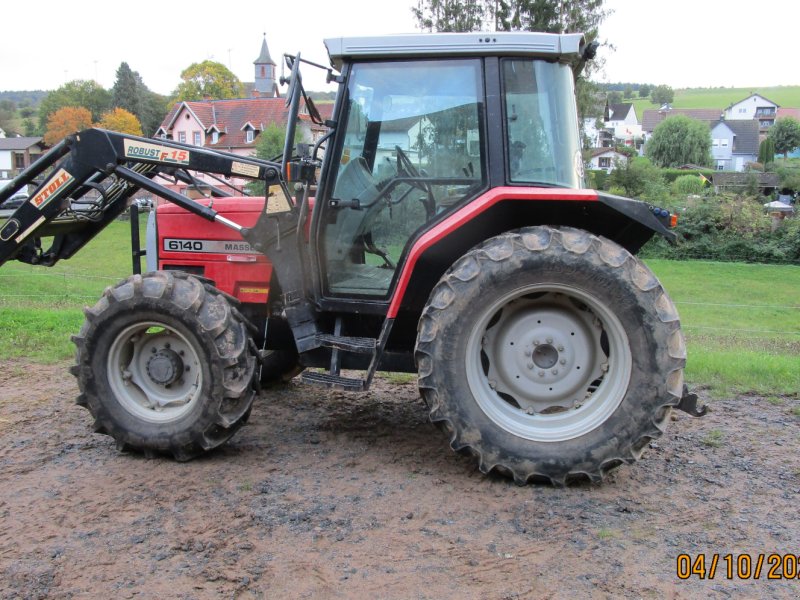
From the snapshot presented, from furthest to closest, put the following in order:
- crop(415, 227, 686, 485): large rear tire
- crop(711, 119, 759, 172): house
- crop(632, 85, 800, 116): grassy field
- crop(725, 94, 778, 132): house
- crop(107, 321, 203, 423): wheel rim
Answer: crop(632, 85, 800, 116): grassy field < crop(725, 94, 778, 132): house < crop(711, 119, 759, 172): house < crop(107, 321, 203, 423): wheel rim < crop(415, 227, 686, 485): large rear tire


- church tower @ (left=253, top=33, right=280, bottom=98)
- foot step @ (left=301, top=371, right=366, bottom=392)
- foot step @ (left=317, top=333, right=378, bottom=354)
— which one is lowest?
foot step @ (left=301, top=371, right=366, bottom=392)

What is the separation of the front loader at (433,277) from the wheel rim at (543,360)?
0.04 feet

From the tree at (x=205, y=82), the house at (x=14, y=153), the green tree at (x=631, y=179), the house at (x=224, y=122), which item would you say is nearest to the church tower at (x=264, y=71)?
the tree at (x=205, y=82)

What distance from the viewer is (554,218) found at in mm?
4543

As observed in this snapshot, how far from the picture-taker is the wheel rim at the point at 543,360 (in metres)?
4.48

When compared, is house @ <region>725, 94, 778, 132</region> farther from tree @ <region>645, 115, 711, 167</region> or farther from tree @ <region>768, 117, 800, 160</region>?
tree @ <region>645, 115, 711, 167</region>

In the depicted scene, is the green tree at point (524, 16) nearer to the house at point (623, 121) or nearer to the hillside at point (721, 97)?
the house at point (623, 121)

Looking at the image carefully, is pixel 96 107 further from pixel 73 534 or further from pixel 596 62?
pixel 73 534

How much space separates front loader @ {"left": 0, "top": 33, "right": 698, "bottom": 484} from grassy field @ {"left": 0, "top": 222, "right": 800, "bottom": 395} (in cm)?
255

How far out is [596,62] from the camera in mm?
30469

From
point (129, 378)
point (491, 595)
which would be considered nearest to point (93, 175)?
point (129, 378)

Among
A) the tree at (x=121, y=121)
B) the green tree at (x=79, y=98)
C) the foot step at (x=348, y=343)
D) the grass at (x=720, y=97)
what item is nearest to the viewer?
the foot step at (x=348, y=343)

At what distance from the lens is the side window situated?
4.54 m

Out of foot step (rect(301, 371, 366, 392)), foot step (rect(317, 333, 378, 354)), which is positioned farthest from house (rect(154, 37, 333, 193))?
foot step (rect(301, 371, 366, 392))
